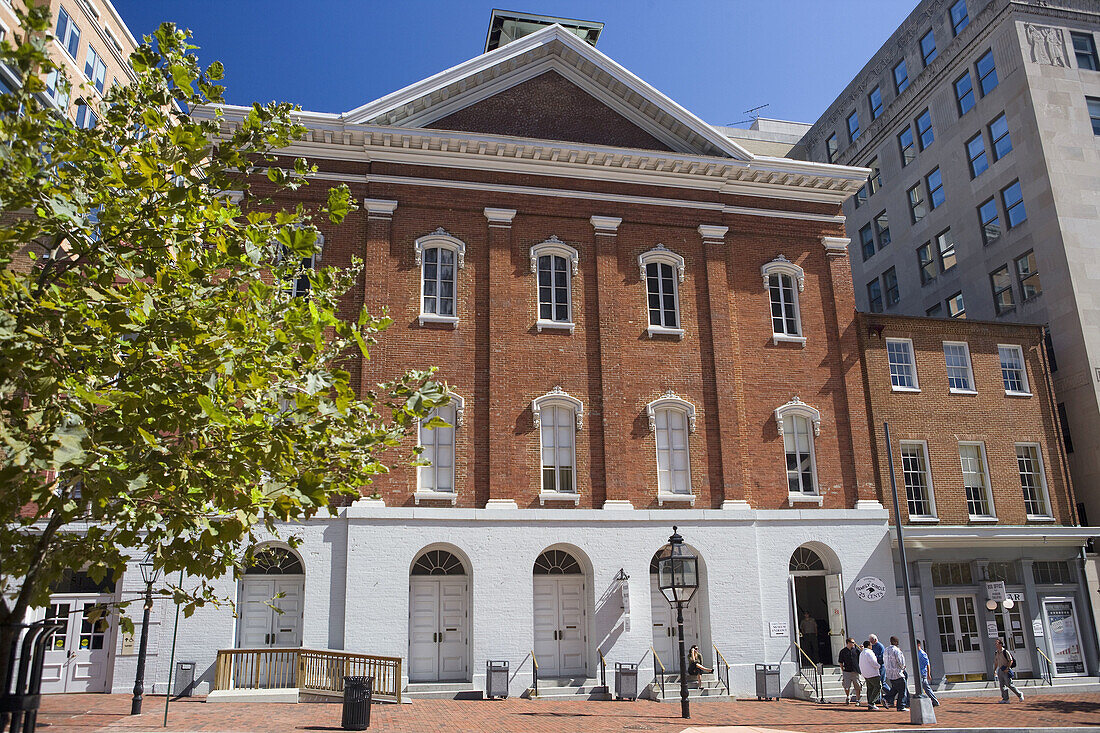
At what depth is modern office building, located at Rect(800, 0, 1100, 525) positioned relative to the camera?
2794 cm

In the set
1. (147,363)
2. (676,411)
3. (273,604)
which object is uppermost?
(676,411)

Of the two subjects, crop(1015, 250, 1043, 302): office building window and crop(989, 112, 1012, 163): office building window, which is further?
crop(989, 112, 1012, 163): office building window

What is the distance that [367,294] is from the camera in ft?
73.2

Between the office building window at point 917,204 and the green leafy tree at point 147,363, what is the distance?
1245 inches

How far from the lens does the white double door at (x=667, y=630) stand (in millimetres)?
21984

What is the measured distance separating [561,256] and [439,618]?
34.0 ft

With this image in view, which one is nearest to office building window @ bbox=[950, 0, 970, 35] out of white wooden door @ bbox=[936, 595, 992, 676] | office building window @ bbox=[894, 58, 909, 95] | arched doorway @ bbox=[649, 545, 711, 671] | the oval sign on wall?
office building window @ bbox=[894, 58, 909, 95]

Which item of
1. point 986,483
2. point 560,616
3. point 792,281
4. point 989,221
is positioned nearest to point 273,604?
point 560,616

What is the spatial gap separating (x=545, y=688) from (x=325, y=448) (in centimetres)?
1301

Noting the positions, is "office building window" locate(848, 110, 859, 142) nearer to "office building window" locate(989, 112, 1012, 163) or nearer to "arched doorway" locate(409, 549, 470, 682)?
"office building window" locate(989, 112, 1012, 163)

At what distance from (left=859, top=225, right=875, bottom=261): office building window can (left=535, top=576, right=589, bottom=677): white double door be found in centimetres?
2422

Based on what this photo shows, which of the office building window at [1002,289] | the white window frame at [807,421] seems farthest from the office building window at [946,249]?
the white window frame at [807,421]

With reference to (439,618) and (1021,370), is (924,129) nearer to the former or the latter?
(1021,370)

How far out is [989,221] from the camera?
3136 cm
